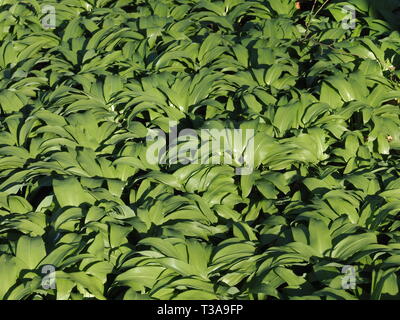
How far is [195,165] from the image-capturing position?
3.24 metres

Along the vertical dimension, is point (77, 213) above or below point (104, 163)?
below

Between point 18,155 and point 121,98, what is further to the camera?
point 121,98

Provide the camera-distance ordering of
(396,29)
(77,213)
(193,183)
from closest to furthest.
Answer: (77,213)
(193,183)
(396,29)

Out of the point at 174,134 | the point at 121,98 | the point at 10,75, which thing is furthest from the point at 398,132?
the point at 10,75

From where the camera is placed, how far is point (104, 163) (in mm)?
3266

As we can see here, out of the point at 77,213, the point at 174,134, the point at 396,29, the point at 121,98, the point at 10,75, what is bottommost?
the point at 77,213

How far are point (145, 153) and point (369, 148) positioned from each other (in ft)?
3.60

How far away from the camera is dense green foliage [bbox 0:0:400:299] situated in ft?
8.82

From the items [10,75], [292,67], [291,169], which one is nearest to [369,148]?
[291,169]

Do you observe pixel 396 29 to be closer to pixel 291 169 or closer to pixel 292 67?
pixel 292 67

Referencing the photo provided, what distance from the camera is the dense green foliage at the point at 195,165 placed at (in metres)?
2.69

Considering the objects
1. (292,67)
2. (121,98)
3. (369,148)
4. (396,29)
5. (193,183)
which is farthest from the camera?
(396,29)

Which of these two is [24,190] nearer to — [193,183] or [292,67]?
[193,183]

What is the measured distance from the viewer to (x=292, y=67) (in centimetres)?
403
